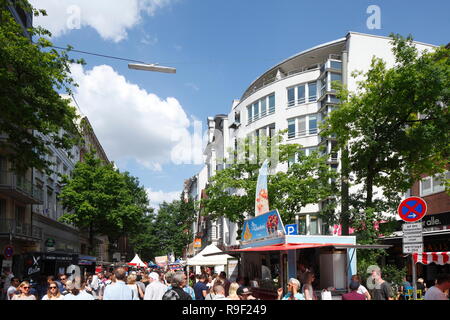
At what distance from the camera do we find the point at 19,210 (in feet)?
124

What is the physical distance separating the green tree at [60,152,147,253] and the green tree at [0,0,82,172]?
2984 centimetres

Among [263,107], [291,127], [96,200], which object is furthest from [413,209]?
[96,200]

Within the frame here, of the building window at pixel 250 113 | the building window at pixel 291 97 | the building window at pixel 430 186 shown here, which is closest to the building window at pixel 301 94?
the building window at pixel 291 97

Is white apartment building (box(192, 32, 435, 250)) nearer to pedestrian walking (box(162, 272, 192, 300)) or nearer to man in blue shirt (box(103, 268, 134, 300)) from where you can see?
man in blue shirt (box(103, 268, 134, 300))

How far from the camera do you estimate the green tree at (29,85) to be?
17.7 m

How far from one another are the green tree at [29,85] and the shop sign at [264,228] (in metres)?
8.42

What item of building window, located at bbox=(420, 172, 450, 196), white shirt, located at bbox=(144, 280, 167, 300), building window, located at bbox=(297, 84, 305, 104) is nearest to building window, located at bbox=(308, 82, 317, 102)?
building window, located at bbox=(297, 84, 305, 104)

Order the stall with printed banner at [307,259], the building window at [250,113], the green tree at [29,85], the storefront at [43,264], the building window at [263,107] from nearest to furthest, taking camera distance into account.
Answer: the stall with printed banner at [307,259] < the green tree at [29,85] < the storefront at [43,264] < the building window at [263,107] < the building window at [250,113]

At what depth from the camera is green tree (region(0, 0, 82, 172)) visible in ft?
57.9

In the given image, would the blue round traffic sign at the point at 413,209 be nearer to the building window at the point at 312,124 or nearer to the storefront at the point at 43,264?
the storefront at the point at 43,264

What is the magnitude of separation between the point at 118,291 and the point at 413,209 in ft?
20.3

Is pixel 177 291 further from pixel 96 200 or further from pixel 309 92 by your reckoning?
pixel 96 200

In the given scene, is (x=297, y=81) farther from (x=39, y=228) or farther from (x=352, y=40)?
(x=39, y=228)

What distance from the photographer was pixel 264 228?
1700 cm
